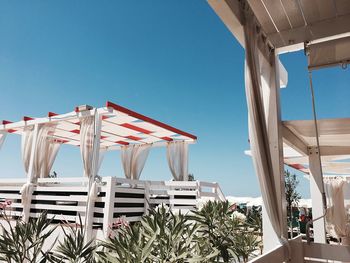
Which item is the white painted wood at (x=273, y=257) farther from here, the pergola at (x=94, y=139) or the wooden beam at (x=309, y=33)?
the pergola at (x=94, y=139)

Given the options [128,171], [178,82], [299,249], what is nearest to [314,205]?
[299,249]

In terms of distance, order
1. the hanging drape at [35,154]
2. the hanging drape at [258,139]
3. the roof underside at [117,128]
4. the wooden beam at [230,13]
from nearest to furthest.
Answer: the wooden beam at [230,13] → the hanging drape at [258,139] → the roof underside at [117,128] → the hanging drape at [35,154]

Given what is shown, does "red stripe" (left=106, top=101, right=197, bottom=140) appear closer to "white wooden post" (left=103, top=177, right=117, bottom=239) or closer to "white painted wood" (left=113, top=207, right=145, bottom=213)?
"white wooden post" (left=103, top=177, right=117, bottom=239)

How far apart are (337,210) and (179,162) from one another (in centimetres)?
561

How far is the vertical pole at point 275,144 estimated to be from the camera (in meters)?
1.97

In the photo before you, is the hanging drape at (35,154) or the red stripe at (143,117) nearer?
the red stripe at (143,117)

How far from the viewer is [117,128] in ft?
23.0

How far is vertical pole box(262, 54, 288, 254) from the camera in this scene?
6.47ft

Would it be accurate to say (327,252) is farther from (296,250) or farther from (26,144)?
(26,144)

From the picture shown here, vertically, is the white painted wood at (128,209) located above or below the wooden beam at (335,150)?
below

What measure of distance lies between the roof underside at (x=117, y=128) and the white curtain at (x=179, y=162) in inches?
10.8

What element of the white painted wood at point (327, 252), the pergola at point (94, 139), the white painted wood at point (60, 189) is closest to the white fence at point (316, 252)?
the white painted wood at point (327, 252)

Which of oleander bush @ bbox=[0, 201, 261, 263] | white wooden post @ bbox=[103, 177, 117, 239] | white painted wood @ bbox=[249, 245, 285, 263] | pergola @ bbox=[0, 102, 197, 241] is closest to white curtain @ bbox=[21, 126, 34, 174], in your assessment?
pergola @ bbox=[0, 102, 197, 241]

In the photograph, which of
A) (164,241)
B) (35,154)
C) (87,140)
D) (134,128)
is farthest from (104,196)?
(164,241)
